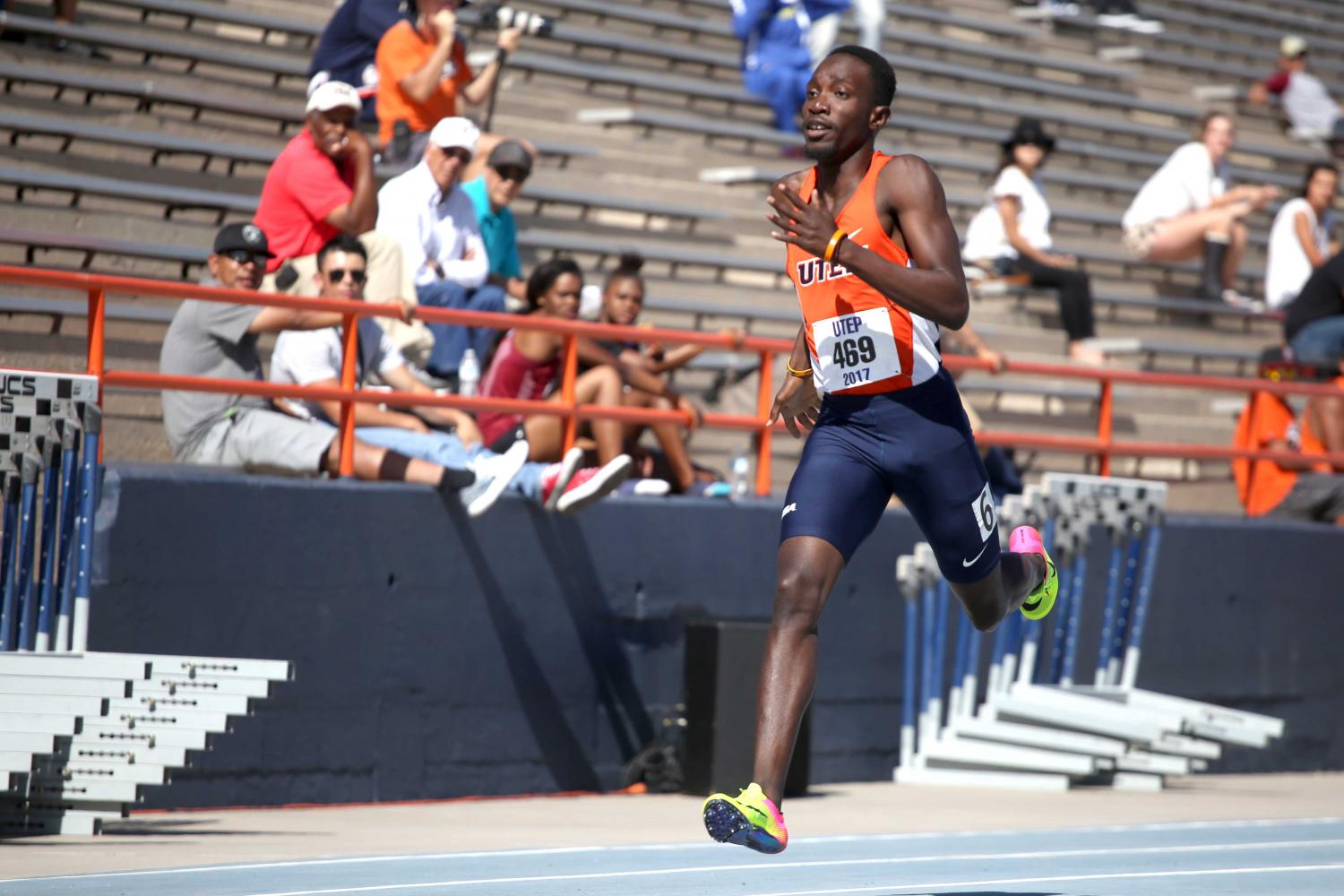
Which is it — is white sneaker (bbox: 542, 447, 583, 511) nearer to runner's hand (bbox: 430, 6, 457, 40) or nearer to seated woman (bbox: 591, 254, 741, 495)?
seated woman (bbox: 591, 254, 741, 495)

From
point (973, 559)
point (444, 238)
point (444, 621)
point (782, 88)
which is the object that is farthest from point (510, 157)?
point (973, 559)

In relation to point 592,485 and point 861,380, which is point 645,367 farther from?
point 861,380

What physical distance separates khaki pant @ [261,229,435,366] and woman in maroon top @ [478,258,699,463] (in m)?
0.43

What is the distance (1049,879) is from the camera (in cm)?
711

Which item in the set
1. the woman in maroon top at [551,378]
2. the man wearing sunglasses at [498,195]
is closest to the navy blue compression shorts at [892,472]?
the woman in maroon top at [551,378]

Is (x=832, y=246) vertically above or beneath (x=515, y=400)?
above

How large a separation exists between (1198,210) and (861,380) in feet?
38.3

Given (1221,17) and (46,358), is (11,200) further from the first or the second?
(1221,17)

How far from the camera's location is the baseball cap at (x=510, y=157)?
A: 37.9 feet

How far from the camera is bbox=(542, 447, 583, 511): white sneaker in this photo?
9.50 meters

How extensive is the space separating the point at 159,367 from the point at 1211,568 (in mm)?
6878

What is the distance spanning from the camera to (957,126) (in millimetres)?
18609

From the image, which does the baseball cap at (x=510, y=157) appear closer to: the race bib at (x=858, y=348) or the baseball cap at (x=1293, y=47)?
the race bib at (x=858, y=348)

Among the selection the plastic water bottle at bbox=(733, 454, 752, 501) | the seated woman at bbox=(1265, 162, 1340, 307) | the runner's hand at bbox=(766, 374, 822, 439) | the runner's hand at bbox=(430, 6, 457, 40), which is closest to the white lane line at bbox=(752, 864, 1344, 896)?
the runner's hand at bbox=(766, 374, 822, 439)
